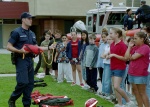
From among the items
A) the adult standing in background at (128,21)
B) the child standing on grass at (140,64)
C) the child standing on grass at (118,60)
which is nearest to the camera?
the child standing on grass at (140,64)

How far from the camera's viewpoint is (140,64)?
7.02m

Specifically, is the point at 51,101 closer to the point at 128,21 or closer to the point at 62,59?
the point at 62,59

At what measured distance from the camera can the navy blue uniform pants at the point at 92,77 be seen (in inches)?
398

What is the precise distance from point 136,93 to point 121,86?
791 millimetres

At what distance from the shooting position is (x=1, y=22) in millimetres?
34969

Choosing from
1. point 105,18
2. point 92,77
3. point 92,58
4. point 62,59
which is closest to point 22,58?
point 92,58

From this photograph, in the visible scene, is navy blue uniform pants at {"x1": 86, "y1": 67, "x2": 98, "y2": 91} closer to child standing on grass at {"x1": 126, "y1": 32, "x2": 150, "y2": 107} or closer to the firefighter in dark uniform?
the firefighter in dark uniform

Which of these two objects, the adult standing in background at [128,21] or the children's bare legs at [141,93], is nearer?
the children's bare legs at [141,93]

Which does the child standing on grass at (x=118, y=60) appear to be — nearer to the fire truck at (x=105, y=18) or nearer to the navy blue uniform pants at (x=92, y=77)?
the navy blue uniform pants at (x=92, y=77)

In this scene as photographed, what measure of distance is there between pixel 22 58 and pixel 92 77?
3142 millimetres

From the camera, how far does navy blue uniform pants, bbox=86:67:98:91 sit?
33.2ft

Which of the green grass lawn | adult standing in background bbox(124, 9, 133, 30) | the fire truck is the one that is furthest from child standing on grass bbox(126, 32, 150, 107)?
the fire truck

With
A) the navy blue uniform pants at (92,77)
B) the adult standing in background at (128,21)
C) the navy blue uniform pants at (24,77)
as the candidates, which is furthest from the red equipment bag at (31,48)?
the adult standing in background at (128,21)

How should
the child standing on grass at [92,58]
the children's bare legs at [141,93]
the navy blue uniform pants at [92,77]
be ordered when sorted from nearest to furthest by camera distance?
1. the children's bare legs at [141,93]
2. the child standing on grass at [92,58]
3. the navy blue uniform pants at [92,77]
